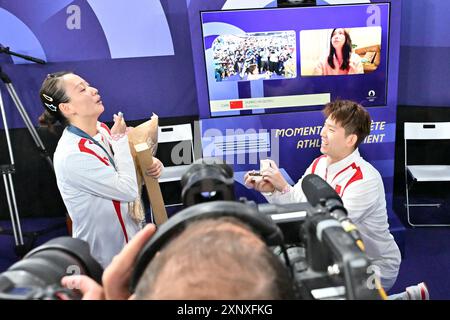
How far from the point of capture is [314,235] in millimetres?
724

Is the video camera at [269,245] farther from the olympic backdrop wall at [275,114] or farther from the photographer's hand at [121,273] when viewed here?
the olympic backdrop wall at [275,114]

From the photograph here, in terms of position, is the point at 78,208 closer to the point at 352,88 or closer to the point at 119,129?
the point at 119,129

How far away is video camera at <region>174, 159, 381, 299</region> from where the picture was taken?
1.85 feet

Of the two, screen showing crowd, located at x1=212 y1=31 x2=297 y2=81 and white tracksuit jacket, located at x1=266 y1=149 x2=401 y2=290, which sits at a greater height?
screen showing crowd, located at x1=212 y1=31 x2=297 y2=81

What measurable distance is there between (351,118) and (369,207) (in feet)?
1.58

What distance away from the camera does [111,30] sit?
356 cm

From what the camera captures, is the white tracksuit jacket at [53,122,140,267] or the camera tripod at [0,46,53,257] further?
the camera tripod at [0,46,53,257]

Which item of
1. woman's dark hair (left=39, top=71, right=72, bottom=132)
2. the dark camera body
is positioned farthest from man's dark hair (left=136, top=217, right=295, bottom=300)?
woman's dark hair (left=39, top=71, right=72, bottom=132)

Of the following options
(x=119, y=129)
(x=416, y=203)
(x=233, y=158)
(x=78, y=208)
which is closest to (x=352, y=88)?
(x=233, y=158)

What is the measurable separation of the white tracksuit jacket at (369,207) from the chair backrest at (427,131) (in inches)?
80.4

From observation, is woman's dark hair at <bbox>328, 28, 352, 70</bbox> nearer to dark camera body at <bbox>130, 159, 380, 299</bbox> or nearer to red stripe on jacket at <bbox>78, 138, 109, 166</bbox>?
red stripe on jacket at <bbox>78, 138, 109, 166</bbox>

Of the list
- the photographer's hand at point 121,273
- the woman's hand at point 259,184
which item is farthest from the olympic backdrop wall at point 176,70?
the photographer's hand at point 121,273

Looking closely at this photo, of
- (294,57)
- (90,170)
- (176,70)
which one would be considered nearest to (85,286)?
(90,170)

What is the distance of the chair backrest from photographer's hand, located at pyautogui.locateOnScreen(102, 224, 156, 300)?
141 inches
